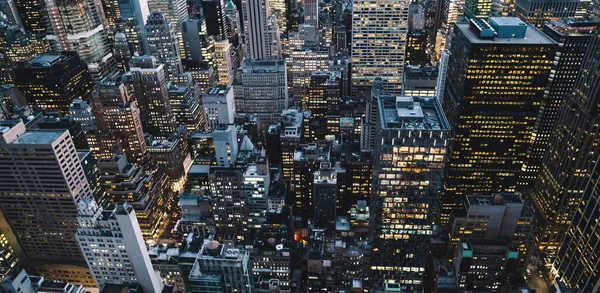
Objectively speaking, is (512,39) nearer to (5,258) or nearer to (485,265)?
(485,265)

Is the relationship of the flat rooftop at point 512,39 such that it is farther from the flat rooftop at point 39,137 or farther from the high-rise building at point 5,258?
the high-rise building at point 5,258

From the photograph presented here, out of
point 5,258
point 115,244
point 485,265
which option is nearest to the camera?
point 115,244

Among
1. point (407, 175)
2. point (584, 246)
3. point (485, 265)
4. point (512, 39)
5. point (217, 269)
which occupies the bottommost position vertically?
point (485, 265)

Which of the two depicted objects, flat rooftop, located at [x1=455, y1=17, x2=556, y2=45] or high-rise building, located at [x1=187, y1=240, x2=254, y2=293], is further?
flat rooftop, located at [x1=455, y1=17, x2=556, y2=45]

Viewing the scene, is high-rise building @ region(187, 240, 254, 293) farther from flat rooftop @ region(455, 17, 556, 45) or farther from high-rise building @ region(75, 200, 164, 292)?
flat rooftop @ region(455, 17, 556, 45)

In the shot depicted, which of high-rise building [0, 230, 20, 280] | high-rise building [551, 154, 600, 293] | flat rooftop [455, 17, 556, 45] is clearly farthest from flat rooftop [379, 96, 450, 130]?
high-rise building [0, 230, 20, 280]

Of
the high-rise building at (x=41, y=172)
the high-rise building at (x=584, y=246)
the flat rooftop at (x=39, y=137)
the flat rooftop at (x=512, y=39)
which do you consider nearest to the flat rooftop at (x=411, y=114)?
the flat rooftop at (x=512, y=39)

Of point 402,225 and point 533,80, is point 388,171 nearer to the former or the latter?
point 402,225

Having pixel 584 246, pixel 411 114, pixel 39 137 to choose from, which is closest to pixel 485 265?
pixel 584 246
